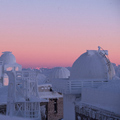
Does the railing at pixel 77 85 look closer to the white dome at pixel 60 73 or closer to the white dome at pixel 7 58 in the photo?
the white dome at pixel 60 73

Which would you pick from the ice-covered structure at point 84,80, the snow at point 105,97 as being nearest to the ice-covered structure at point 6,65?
the ice-covered structure at point 84,80

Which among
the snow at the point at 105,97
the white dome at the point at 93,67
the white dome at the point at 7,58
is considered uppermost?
the white dome at the point at 7,58

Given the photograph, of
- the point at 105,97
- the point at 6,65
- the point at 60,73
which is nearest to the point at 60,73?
the point at 60,73

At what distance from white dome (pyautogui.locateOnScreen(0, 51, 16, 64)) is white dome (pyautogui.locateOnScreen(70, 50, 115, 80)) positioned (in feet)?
89.5

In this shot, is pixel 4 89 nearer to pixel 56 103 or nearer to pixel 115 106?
pixel 56 103

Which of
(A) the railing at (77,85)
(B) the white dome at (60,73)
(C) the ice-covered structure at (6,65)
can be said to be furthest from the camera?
(C) the ice-covered structure at (6,65)

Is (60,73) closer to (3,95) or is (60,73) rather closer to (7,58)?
(3,95)

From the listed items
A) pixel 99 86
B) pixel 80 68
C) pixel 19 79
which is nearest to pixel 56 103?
pixel 19 79

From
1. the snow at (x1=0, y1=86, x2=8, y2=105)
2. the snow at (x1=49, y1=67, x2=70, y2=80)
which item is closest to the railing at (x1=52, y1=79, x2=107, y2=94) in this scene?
the snow at (x1=0, y1=86, x2=8, y2=105)

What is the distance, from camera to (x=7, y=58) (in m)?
44.5

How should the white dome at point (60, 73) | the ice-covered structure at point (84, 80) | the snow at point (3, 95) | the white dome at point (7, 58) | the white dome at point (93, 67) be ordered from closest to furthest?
the ice-covered structure at point (84, 80), the white dome at point (93, 67), the snow at point (3, 95), the white dome at point (60, 73), the white dome at point (7, 58)

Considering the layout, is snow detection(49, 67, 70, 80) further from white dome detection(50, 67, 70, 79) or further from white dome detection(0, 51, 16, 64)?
white dome detection(0, 51, 16, 64)

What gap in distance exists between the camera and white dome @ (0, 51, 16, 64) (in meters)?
44.4

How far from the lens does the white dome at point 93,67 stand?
720 inches
